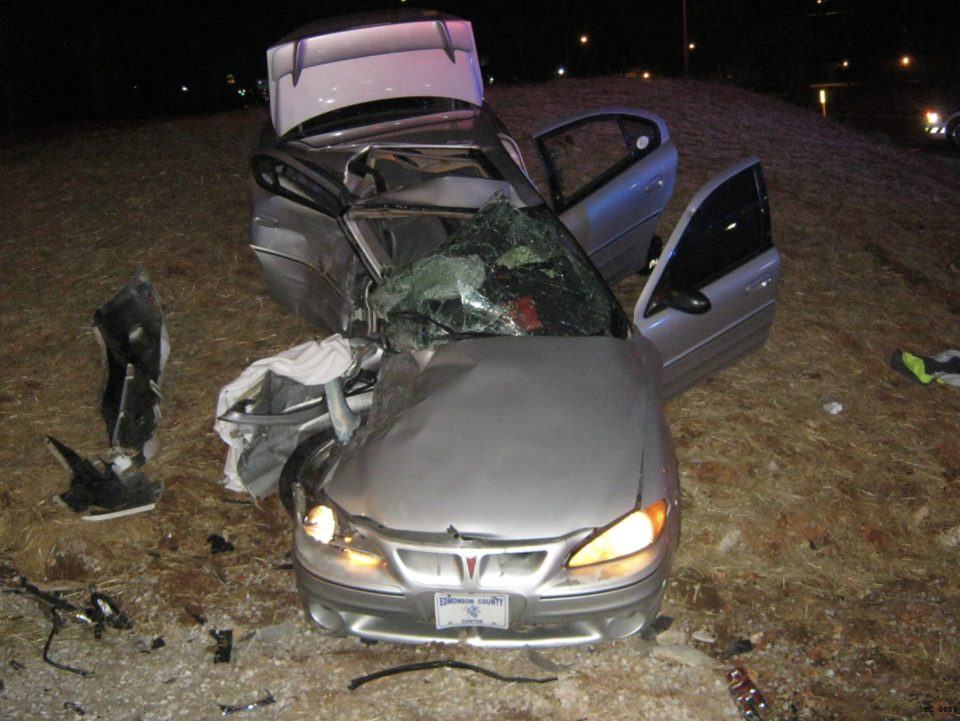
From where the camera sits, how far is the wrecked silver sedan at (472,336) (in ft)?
8.98

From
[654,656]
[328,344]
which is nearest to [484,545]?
[654,656]

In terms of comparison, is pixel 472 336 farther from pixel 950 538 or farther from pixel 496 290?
pixel 950 538

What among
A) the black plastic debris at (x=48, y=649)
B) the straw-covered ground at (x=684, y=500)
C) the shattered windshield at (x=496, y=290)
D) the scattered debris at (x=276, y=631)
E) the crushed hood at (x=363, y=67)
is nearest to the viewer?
the straw-covered ground at (x=684, y=500)

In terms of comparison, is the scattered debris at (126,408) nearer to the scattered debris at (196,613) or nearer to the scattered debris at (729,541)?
the scattered debris at (196,613)

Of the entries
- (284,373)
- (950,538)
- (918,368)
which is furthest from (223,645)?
(918,368)

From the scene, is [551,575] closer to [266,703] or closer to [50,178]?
[266,703]

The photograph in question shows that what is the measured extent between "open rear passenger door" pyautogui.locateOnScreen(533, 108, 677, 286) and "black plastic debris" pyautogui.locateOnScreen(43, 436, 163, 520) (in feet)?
9.45

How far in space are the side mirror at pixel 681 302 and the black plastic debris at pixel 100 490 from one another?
2.70m

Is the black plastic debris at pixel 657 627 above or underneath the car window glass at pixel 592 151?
underneath

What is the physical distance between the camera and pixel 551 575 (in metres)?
2.69

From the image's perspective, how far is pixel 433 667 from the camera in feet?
10.2

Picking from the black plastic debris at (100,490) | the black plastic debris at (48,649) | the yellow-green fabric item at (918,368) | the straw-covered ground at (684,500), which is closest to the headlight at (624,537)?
the straw-covered ground at (684,500)

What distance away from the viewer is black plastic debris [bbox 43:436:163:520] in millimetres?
3898

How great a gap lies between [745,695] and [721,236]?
222 centimetres
